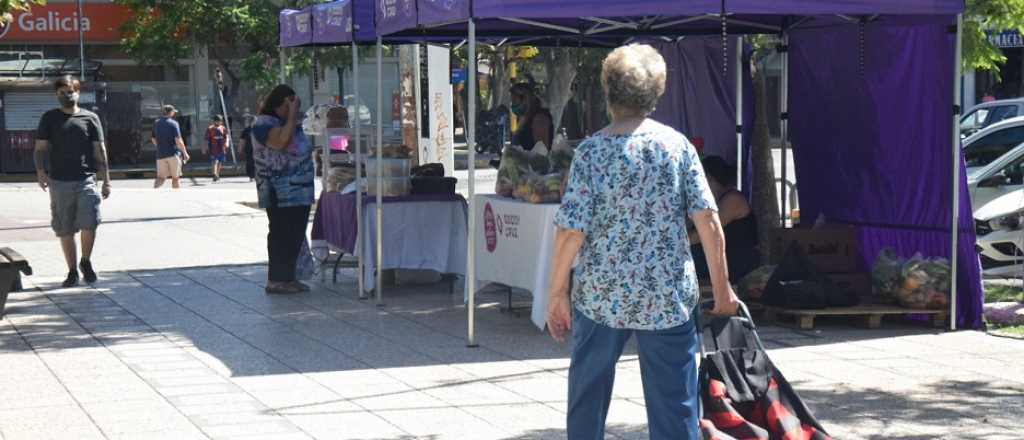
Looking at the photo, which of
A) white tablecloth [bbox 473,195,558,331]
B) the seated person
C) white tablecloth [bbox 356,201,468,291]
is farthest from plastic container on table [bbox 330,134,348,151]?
the seated person

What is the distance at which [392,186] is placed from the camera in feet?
38.9

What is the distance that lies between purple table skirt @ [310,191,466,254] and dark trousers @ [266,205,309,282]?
402mm

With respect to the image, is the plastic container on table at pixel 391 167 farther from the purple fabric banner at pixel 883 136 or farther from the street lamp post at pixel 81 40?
the street lamp post at pixel 81 40

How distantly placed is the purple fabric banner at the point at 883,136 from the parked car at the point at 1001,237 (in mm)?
1653

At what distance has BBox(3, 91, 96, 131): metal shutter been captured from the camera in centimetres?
3362

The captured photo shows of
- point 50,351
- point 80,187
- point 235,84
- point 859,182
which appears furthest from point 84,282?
point 235,84

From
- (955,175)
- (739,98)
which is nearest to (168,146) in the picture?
(739,98)

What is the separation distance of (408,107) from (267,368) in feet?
39.9

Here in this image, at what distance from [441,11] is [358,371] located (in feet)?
7.95

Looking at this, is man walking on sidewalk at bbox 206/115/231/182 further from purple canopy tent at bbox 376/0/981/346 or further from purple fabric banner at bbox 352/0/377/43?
purple fabric banner at bbox 352/0/377/43

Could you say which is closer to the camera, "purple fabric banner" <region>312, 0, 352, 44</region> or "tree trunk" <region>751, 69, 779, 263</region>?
"purple fabric banner" <region>312, 0, 352, 44</region>

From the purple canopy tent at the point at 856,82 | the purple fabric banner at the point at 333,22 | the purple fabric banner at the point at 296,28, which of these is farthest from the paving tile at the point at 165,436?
the purple fabric banner at the point at 296,28

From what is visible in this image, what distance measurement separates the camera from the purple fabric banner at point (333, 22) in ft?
38.2

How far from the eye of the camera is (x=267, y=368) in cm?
862
